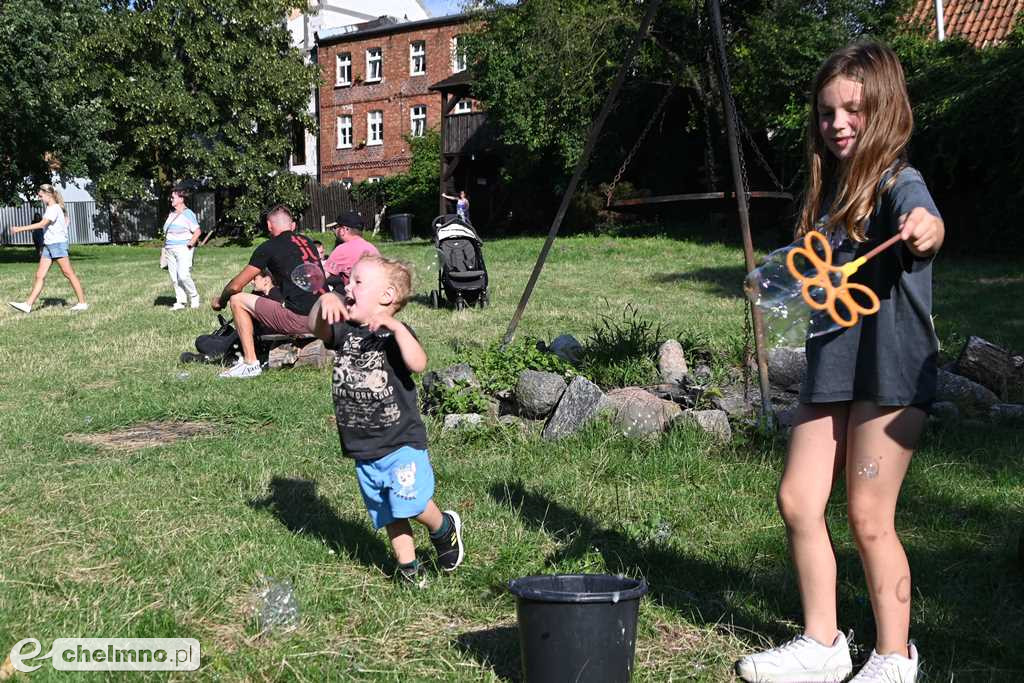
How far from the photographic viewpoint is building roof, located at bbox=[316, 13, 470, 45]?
4694cm

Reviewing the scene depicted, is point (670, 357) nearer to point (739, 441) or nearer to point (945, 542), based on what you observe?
point (739, 441)

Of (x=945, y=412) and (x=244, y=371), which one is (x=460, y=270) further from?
(x=945, y=412)

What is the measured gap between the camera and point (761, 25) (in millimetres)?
22547

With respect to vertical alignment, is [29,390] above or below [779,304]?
below

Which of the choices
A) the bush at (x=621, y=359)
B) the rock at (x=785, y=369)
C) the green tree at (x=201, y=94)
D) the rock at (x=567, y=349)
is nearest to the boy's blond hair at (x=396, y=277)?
the bush at (x=621, y=359)

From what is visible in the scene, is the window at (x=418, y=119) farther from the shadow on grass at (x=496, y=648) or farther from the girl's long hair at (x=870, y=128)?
the girl's long hair at (x=870, y=128)

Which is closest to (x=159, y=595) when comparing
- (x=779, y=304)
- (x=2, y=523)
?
(x=2, y=523)

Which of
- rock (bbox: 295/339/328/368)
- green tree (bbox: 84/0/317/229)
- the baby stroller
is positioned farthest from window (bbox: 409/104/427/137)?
rock (bbox: 295/339/328/368)

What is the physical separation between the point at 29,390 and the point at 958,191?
1647 centimetres

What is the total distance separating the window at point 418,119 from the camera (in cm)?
4853

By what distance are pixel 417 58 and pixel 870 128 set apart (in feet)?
157

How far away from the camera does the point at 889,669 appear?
3.21 m

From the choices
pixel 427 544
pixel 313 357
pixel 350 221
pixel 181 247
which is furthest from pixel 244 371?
pixel 181 247

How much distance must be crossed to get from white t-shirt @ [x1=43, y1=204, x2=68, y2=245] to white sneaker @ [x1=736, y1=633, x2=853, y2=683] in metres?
13.8
